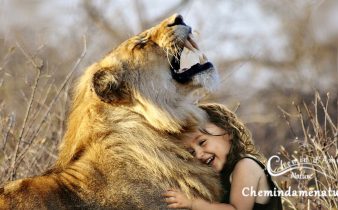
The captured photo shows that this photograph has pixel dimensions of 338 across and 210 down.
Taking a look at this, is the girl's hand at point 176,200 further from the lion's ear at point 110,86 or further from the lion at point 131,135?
the lion's ear at point 110,86

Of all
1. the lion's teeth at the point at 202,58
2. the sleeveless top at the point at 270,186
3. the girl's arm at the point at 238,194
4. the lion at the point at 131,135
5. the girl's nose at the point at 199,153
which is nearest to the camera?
the lion at the point at 131,135

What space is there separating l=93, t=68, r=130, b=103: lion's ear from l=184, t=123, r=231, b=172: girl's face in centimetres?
51

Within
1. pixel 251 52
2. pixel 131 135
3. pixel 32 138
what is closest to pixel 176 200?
pixel 131 135

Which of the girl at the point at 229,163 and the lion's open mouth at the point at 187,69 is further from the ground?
the lion's open mouth at the point at 187,69

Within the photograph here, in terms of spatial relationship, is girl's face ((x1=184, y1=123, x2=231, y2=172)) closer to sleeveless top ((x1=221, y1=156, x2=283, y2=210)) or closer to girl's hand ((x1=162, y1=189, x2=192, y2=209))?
sleeveless top ((x1=221, y1=156, x2=283, y2=210))

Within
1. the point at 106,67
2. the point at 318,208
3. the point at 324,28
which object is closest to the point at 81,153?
the point at 106,67

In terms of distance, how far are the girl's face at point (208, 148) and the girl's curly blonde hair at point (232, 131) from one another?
0.05m

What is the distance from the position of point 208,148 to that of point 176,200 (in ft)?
1.78

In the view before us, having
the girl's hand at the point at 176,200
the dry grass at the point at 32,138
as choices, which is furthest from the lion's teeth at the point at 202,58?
the girl's hand at the point at 176,200

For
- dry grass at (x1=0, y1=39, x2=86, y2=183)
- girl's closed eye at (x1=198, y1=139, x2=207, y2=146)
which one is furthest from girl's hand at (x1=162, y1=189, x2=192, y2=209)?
dry grass at (x1=0, y1=39, x2=86, y2=183)

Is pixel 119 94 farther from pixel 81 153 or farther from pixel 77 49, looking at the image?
pixel 77 49

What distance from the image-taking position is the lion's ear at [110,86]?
5695mm

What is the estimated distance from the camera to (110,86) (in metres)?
5.71

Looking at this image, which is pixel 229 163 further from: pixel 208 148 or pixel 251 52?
pixel 251 52
